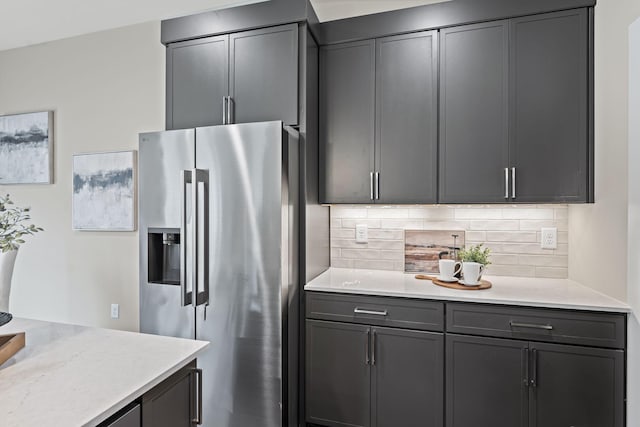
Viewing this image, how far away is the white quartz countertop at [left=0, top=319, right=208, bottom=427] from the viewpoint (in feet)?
2.66

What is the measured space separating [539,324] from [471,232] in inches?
31.1

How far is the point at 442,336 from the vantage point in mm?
1883

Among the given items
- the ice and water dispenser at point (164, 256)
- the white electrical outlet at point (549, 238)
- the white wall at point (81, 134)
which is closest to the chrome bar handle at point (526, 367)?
the white electrical outlet at point (549, 238)

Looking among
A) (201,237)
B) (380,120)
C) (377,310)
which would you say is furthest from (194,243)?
(380,120)

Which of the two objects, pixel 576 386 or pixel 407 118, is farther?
pixel 407 118

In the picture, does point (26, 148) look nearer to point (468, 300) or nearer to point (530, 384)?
point (468, 300)

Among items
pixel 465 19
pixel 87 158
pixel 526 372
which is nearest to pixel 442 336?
pixel 526 372

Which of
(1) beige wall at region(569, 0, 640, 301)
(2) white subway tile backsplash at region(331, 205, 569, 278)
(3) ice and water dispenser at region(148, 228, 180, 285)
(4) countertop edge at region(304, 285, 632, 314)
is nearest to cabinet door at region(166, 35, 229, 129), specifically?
(3) ice and water dispenser at region(148, 228, 180, 285)

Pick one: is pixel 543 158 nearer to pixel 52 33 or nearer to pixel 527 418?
pixel 527 418

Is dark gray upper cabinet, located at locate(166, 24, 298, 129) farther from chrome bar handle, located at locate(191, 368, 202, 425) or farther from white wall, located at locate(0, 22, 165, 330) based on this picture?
chrome bar handle, located at locate(191, 368, 202, 425)

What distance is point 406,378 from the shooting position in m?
1.94

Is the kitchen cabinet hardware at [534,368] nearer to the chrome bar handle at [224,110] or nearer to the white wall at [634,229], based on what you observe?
the white wall at [634,229]

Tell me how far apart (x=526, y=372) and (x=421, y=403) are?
54 cm

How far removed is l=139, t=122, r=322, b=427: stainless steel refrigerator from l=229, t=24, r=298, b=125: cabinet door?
0.25 meters
